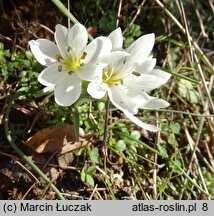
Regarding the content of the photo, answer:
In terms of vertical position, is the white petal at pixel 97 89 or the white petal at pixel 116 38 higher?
the white petal at pixel 116 38

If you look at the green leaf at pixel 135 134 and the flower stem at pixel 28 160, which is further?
the green leaf at pixel 135 134

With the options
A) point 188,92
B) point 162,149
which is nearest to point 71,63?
point 162,149

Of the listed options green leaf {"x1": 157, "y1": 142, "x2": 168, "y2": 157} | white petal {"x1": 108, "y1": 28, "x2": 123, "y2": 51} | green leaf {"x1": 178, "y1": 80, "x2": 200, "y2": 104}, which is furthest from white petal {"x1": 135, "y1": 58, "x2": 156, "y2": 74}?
green leaf {"x1": 178, "y1": 80, "x2": 200, "y2": 104}

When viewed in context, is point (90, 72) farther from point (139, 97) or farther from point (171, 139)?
point (171, 139)

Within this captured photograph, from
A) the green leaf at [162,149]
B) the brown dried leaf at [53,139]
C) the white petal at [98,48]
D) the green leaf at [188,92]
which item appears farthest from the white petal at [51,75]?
the green leaf at [188,92]

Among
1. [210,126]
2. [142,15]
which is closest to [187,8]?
[142,15]

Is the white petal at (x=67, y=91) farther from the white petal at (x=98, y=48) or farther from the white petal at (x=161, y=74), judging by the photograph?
the white petal at (x=161, y=74)

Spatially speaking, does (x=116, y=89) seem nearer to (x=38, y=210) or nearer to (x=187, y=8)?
(x=38, y=210)
